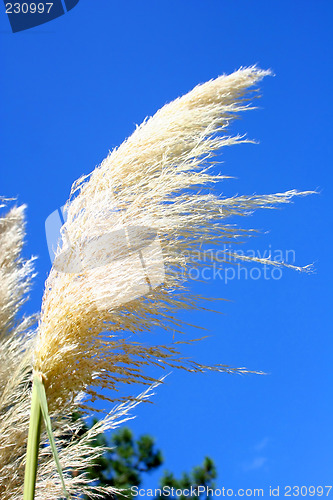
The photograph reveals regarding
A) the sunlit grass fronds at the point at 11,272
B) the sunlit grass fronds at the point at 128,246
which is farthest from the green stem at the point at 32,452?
the sunlit grass fronds at the point at 11,272

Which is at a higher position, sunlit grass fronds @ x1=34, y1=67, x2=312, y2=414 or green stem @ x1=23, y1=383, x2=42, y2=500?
sunlit grass fronds @ x1=34, y1=67, x2=312, y2=414

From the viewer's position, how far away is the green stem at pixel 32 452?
3.57 feet

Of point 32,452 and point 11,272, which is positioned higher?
point 11,272

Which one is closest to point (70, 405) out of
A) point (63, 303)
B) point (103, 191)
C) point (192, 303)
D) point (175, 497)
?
point (63, 303)

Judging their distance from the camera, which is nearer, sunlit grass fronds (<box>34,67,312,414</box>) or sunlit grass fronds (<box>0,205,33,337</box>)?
sunlit grass fronds (<box>34,67,312,414</box>)

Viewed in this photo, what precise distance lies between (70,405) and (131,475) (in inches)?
268

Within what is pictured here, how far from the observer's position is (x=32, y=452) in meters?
1.11

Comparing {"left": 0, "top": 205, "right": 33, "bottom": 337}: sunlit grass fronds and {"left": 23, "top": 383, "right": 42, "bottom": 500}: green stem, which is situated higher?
{"left": 0, "top": 205, "right": 33, "bottom": 337}: sunlit grass fronds

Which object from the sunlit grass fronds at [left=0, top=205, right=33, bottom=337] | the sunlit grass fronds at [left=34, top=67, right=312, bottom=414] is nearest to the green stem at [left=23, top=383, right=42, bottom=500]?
the sunlit grass fronds at [left=34, top=67, right=312, bottom=414]

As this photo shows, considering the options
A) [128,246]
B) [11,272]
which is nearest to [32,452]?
[128,246]

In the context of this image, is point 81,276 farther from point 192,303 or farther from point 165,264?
point 192,303

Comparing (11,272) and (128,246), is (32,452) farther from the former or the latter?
(11,272)

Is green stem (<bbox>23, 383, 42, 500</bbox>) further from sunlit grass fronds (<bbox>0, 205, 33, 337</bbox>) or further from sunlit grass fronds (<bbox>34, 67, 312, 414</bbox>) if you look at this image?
sunlit grass fronds (<bbox>0, 205, 33, 337</bbox>)

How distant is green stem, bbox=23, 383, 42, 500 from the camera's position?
3.57 feet
